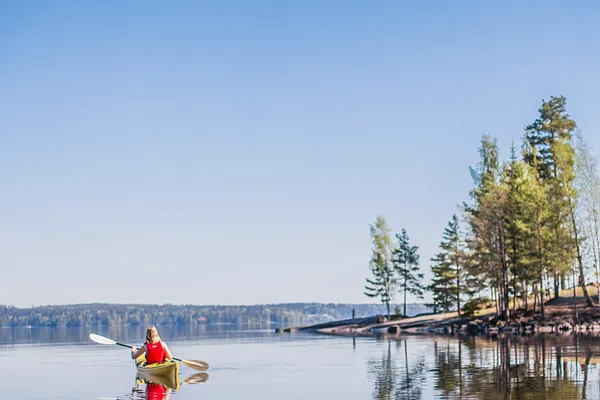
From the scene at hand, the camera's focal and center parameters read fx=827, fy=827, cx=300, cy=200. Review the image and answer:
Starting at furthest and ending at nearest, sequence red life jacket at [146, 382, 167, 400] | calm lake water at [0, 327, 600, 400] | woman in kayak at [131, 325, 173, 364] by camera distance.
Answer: woman in kayak at [131, 325, 173, 364] → red life jacket at [146, 382, 167, 400] → calm lake water at [0, 327, 600, 400]

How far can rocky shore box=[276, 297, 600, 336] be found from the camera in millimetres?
65656

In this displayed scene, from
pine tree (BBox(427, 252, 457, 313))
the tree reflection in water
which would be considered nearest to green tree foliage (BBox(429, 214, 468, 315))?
pine tree (BBox(427, 252, 457, 313))

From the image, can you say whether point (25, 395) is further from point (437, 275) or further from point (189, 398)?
point (437, 275)

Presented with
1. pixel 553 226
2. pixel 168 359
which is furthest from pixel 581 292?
pixel 168 359

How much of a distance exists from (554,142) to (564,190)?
10.1m

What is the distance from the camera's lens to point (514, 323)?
227 ft

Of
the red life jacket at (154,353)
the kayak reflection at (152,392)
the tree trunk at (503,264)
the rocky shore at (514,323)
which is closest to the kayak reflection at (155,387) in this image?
the kayak reflection at (152,392)

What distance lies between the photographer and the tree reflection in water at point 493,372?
83.0ft

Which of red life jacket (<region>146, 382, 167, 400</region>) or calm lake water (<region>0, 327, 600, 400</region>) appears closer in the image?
calm lake water (<region>0, 327, 600, 400</region>)

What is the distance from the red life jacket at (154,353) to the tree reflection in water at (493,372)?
27.7 ft

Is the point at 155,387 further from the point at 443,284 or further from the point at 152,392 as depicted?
the point at 443,284

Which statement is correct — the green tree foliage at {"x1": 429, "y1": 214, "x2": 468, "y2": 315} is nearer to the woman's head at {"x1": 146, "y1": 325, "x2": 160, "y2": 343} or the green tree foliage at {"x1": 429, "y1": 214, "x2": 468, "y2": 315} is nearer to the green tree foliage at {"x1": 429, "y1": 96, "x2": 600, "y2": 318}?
the green tree foliage at {"x1": 429, "y1": 96, "x2": 600, "y2": 318}

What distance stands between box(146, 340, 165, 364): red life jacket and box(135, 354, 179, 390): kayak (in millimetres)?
229

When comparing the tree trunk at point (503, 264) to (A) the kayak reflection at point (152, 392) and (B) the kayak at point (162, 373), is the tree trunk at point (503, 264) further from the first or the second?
(A) the kayak reflection at point (152, 392)
